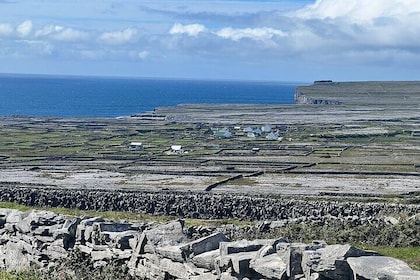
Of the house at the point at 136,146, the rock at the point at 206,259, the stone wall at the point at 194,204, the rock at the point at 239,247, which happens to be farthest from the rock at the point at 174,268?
the house at the point at 136,146

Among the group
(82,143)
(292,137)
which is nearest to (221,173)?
(82,143)

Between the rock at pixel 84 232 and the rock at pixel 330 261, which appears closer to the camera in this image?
the rock at pixel 330 261

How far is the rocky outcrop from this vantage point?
15266mm

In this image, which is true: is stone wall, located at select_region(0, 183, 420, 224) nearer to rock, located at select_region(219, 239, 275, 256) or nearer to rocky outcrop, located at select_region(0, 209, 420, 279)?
rocky outcrop, located at select_region(0, 209, 420, 279)

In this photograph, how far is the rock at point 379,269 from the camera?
13.9m

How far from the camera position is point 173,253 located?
18250 millimetres

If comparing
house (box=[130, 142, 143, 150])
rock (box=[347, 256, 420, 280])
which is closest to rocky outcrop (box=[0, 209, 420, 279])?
rock (box=[347, 256, 420, 280])

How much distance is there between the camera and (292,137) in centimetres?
13925

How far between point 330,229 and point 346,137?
109456 millimetres

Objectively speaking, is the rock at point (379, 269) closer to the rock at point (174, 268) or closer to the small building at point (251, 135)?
the rock at point (174, 268)

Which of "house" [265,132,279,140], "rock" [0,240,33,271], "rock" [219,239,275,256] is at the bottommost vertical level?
"house" [265,132,279,140]

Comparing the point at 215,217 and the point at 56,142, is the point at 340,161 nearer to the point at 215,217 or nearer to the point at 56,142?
the point at 215,217

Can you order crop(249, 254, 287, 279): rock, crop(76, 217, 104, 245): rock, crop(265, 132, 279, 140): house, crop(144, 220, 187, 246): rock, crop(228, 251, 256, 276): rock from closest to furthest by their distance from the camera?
crop(249, 254, 287, 279): rock → crop(228, 251, 256, 276): rock → crop(144, 220, 187, 246): rock → crop(76, 217, 104, 245): rock → crop(265, 132, 279, 140): house

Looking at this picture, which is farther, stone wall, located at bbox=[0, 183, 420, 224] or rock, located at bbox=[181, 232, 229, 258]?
stone wall, located at bbox=[0, 183, 420, 224]
